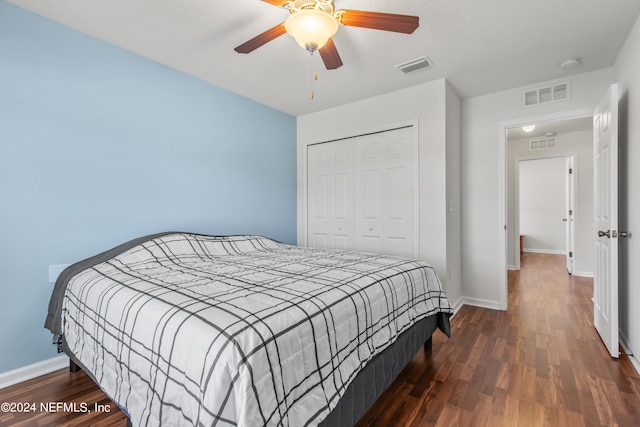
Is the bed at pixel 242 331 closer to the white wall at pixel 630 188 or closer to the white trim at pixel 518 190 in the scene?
the white wall at pixel 630 188

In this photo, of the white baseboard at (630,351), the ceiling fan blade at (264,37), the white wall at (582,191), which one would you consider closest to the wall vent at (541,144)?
the white wall at (582,191)

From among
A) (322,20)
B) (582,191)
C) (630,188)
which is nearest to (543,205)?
(582,191)

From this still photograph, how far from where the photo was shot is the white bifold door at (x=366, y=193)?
3.30 meters

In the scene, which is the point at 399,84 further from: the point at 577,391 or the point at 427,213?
the point at 577,391

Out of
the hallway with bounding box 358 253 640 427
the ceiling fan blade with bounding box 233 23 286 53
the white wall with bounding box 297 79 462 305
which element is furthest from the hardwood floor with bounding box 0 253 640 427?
the ceiling fan blade with bounding box 233 23 286 53

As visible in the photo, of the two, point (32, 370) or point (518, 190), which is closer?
point (32, 370)

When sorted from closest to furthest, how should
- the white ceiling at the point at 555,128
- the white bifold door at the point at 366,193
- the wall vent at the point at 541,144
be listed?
the white bifold door at the point at 366,193 < the white ceiling at the point at 555,128 < the wall vent at the point at 541,144

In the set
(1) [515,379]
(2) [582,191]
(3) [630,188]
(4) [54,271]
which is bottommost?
(1) [515,379]

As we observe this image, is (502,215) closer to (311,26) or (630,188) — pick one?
(630,188)

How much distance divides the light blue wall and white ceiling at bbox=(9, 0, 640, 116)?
22 cm

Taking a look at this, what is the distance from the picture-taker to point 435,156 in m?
3.08

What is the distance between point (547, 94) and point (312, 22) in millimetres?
2887

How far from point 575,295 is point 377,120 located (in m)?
3.39

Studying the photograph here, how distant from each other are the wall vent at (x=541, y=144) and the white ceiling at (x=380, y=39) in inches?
107
